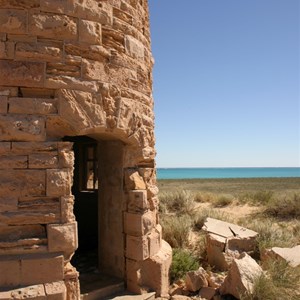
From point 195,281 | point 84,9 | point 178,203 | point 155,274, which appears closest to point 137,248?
point 155,274

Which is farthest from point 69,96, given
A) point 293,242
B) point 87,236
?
point 293,242

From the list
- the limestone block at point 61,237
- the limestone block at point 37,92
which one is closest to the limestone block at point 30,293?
the limestone block at point 61,237

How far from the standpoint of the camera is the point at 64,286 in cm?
377

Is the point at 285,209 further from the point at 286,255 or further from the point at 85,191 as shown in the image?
the point at 85,191

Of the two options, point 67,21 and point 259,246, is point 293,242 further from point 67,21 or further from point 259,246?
point 67,21

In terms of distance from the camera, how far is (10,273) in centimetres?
362

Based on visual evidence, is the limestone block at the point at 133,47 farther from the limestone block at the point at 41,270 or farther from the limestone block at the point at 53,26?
the limestone block at the point at 41,270

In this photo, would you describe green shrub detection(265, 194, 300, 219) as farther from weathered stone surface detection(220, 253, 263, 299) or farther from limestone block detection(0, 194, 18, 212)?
limestone block detection(0, 194, 18, 212)

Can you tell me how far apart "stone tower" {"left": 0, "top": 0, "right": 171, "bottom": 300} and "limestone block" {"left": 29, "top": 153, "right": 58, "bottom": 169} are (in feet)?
0.03

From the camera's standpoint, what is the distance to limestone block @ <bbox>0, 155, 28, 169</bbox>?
3.66m

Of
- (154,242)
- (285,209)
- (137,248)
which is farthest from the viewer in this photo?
(285,209)

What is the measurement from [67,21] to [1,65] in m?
0.88

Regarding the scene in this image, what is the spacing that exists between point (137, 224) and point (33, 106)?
2.02 meters

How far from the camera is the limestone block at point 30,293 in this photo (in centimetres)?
355
